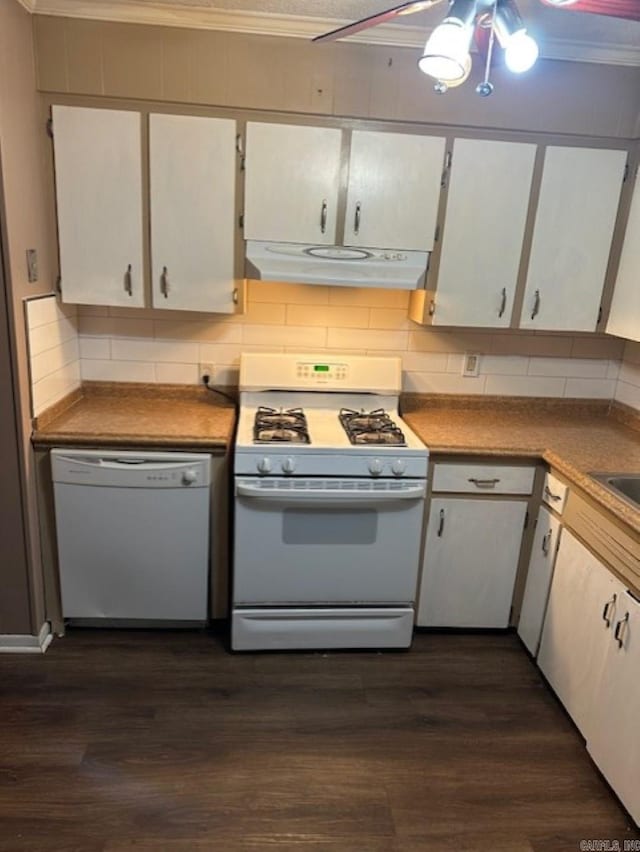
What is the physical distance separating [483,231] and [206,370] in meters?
1.42

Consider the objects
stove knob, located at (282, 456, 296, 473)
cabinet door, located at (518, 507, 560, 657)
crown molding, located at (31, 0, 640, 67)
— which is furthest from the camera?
cabinet door, located at (518, 507, 560, 657)

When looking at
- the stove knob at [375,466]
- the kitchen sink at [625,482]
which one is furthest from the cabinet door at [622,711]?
the stove knob at [375,466]

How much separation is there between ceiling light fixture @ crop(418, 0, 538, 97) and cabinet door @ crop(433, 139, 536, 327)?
3.34ft

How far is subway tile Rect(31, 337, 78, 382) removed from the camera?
7.48 ft

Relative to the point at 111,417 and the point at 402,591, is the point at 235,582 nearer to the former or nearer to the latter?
the point at 402,591

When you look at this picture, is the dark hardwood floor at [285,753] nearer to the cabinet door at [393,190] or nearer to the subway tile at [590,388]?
the subway tile at [590,388]

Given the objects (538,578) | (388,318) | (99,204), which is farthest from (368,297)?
(538,578)

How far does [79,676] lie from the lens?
7.63 ft

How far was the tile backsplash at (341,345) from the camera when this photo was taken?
2.79 metres

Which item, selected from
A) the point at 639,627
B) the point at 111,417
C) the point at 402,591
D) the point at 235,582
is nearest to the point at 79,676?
the point at 235,582

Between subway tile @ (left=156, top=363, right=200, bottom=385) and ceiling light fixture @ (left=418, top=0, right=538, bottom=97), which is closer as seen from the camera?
ceiling light fixture @ (left=418, top=0, right=538, bottom=97)

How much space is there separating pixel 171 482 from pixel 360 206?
54.2 inches

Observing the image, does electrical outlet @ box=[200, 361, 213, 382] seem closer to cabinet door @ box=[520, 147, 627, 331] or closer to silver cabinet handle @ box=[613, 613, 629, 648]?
cabinet door @ box=[520, 147, 627, 331]

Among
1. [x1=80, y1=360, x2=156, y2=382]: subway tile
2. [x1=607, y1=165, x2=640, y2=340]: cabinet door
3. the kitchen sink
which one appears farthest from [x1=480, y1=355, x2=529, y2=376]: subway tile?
[x1=80, y1=360, x2=156, y2=382]: subway tile
